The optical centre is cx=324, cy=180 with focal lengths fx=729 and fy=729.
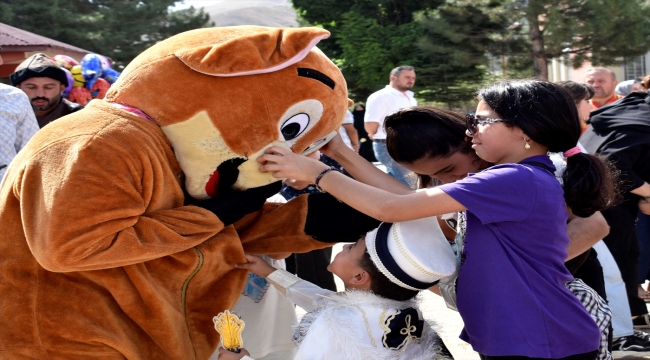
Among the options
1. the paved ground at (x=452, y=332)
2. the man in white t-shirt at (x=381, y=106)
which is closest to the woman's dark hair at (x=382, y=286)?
the paved ground at (x=452, y=332)

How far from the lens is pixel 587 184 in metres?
2.39

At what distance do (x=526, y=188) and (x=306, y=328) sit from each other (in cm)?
81

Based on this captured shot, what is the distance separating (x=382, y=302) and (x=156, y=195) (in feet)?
2.59

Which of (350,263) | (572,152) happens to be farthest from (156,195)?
(572,152)

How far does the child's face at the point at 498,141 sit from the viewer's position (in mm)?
2295

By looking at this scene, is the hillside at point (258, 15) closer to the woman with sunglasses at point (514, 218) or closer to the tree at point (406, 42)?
the tree at point (406, 42)

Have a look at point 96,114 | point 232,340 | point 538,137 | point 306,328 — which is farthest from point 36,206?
point 538,137

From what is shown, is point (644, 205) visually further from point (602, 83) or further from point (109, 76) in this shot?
point (109, 76)

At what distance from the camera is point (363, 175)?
2619 mm

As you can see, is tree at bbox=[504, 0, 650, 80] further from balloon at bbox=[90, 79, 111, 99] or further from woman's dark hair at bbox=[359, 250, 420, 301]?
woman's dark hair at bbox=[359, 250, 420, 301]

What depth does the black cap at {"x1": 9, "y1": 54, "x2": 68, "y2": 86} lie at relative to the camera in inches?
175

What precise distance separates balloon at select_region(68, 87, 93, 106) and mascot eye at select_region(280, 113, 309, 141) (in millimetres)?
2940

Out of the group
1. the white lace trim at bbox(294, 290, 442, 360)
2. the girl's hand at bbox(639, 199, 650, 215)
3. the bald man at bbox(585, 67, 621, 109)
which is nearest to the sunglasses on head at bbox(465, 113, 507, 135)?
the white lace trim at bbox(294, 290, 442, 360)

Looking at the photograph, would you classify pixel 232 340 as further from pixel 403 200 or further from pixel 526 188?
pixel 526 188
